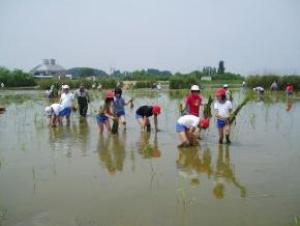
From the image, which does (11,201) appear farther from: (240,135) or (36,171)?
(240,135)

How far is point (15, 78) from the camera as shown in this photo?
185ft

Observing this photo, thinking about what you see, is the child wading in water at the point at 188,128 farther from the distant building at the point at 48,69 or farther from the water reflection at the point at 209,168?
the distant building at the point at 48,69

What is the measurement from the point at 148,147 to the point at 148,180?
3.01 meters

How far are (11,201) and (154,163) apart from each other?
9.94 ft

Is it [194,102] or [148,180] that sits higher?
[194,102]

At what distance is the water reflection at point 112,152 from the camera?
8.38m

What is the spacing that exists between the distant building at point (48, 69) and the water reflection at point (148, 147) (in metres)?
83.1

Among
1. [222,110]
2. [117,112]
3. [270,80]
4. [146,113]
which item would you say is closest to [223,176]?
[222,110]

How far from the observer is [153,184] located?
23.0 ft

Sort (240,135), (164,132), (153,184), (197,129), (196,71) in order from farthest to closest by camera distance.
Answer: (196,71)
(164,132)
(240,135)
(197,129)
(153,184)

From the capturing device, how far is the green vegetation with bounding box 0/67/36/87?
56.0m

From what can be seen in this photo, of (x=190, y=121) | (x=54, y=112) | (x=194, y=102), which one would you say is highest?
(x=194, y=102)

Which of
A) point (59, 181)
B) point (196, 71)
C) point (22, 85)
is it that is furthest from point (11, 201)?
point (196, 71)

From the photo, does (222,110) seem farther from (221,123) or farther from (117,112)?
(117,112)
